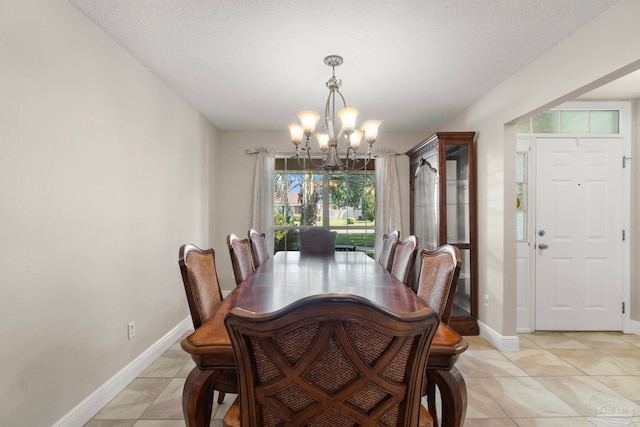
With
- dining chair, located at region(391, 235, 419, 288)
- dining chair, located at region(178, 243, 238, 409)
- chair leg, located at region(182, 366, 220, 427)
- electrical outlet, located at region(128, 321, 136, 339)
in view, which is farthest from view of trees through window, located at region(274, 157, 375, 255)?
chair leg, located at region(182, 366, 220, 427)

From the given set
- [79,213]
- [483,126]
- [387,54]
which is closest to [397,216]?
A: [483,126]

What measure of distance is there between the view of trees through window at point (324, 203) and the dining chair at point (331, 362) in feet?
12.7

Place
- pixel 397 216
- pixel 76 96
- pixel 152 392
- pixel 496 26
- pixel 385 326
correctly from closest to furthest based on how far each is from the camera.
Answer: pixel 385 326 → pixel 76 96 → pixel 496 26 → pixel 152 392 → pixel 397 216

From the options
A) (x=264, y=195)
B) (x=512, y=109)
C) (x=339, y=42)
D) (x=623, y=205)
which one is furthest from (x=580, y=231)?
(x=264, y=195)

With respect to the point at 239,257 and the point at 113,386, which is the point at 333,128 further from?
the point at 113,386

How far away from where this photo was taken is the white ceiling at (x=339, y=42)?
187 centimetres

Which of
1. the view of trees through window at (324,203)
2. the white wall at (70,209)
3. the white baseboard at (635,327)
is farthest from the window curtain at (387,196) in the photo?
the white wall at (70,209)

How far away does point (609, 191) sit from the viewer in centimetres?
338

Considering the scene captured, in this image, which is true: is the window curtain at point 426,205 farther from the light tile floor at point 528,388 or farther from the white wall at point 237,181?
the light tile floor at point 528,388

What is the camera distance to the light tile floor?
196 cm

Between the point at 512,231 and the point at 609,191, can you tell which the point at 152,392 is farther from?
the point at 609,191

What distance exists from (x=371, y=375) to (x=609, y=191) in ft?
12.6

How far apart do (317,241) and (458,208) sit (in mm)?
1628

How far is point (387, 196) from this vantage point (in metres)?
4.54
